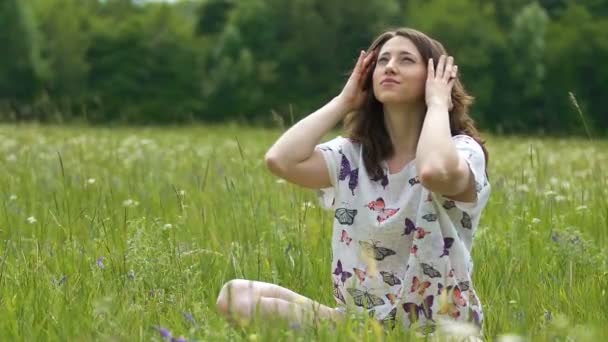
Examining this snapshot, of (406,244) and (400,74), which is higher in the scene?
(400,74)

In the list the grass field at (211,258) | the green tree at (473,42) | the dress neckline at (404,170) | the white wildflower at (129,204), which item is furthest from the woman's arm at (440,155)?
the green tree at (473,42)

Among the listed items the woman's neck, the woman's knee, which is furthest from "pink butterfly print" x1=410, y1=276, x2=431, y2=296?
the woman's knee

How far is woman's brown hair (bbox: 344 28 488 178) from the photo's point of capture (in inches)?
146

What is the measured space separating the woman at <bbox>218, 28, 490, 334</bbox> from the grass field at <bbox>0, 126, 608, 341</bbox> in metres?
0.22

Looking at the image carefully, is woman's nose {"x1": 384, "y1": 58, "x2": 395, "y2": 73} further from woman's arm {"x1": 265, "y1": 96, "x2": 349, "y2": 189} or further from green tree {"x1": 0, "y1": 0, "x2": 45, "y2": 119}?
green tree {"x1": 0, "y1": 0, "x2": 45, "y2": 119}

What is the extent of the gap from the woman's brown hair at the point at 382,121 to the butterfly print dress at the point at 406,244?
0.06 meters

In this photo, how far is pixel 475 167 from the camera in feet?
11.5

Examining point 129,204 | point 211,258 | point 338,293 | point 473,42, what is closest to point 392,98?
point 338,293

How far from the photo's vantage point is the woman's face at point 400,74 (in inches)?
144

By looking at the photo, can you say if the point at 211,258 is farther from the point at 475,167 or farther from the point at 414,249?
the point at 475,167

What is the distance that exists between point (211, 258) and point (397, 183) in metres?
1.10

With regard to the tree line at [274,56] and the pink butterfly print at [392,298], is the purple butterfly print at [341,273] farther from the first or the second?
the tree line at [274,56]

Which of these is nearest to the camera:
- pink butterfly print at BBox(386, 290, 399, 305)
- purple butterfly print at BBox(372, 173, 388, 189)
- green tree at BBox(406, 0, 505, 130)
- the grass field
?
the grass field

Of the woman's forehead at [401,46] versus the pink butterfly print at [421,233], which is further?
the woman's forehead at [401,46]
